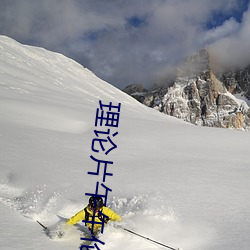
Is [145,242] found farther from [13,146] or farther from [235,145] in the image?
[235,145]

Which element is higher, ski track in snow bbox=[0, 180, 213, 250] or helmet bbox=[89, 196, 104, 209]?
helmet bbox=[89, 196, 104, 209]

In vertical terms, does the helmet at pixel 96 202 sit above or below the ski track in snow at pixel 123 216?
above

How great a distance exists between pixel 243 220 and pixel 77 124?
1238cm

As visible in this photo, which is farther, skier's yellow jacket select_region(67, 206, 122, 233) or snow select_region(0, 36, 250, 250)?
skier's yellow jacket select_region(67, 206, 122, 233)

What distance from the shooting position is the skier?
17.6ft

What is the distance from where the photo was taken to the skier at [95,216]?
5375mm

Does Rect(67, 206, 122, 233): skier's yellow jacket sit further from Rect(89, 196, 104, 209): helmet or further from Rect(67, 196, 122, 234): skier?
Rect(89, 196, 104, 209): helmet

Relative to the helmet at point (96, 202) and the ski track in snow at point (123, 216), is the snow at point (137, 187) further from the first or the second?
the helmet at point (96, 202)

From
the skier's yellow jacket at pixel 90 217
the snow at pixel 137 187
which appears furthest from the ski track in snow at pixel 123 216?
the skier's yellow jacket at pixel 90 217

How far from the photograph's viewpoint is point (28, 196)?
7.17 m

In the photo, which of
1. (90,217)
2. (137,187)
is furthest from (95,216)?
(137,187)

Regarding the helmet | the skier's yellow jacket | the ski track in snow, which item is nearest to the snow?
the ski track in snow

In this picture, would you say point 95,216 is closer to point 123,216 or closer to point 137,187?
point 123,216

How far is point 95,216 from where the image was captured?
5480mm
